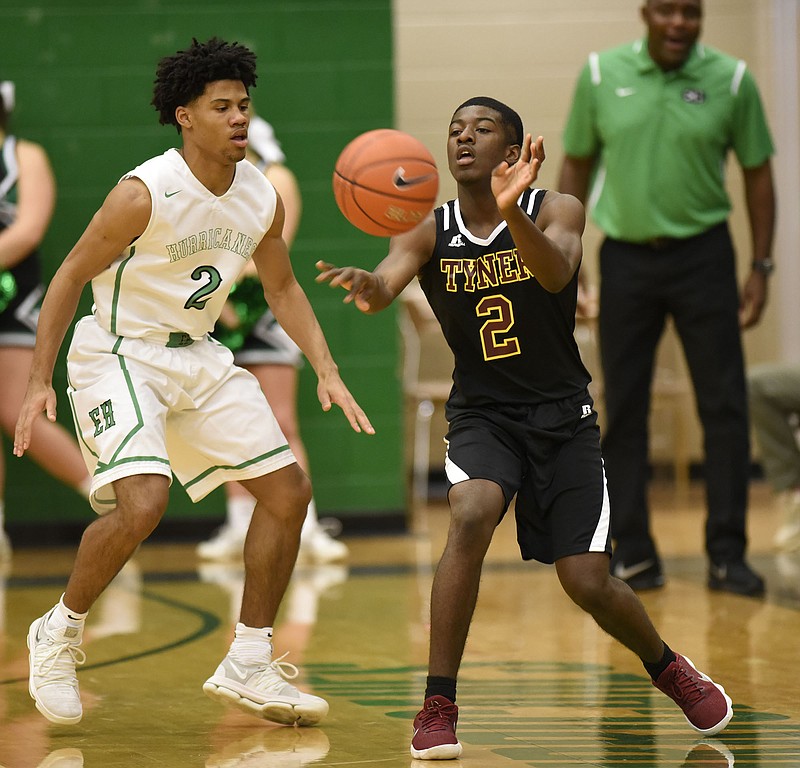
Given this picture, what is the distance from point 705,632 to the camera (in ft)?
17.3

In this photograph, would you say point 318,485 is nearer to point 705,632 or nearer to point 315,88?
point 315,88

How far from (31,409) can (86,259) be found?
17.0 inches

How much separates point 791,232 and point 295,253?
4.31 m

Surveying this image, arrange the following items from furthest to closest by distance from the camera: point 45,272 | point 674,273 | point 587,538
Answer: point 45,272, point 674,273, point 587,538

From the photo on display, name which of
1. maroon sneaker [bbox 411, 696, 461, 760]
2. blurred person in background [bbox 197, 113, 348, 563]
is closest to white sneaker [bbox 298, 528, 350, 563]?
blurred person in background [bbox 197, 113, 348, 563]

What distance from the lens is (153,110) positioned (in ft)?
26.9

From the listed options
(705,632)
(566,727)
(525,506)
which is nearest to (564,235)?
(525,506)

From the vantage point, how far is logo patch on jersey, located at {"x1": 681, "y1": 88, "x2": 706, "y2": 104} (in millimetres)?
6180

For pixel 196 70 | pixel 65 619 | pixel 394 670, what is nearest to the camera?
pixel 65 619

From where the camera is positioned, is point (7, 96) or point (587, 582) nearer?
point (587, 582)

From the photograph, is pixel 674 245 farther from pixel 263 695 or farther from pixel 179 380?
pixel 263 695

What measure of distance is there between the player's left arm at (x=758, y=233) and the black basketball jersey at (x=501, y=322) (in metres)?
2.55

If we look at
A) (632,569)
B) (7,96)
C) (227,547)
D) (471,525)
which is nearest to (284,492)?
(471,525)

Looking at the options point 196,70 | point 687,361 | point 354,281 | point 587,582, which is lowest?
point 687,361
